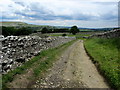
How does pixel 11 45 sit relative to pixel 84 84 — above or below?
above

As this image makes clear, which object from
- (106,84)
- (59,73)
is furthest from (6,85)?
(106,84)

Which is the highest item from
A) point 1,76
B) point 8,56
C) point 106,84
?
point 8,56

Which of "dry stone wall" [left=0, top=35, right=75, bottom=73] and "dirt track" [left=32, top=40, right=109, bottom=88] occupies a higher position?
"dry stone wall" [left=0, top=35, right=75, bottom=73]

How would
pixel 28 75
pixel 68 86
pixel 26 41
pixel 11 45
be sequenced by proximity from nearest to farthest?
pixel 68 86 → pixel 28 75 → pixel 11 45 → pixel 26 41

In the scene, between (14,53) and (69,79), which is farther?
(14,53)

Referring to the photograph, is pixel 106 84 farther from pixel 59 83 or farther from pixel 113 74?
pixel 59 83

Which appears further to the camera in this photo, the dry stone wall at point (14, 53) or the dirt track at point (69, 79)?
the dry stone wall at point (14, 53)

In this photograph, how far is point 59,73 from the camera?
1034cm

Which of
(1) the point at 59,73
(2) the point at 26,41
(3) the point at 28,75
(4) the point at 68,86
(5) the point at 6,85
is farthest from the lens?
(2) the point at 26,41

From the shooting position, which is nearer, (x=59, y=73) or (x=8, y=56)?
(x=59, y=73)

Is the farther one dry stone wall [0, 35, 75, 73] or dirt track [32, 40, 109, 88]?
dry stone wall [0, 35, 75, 73]

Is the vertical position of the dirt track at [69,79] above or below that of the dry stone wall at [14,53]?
below

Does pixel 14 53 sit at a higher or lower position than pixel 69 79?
higher

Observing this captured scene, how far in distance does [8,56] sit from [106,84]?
781 cm
